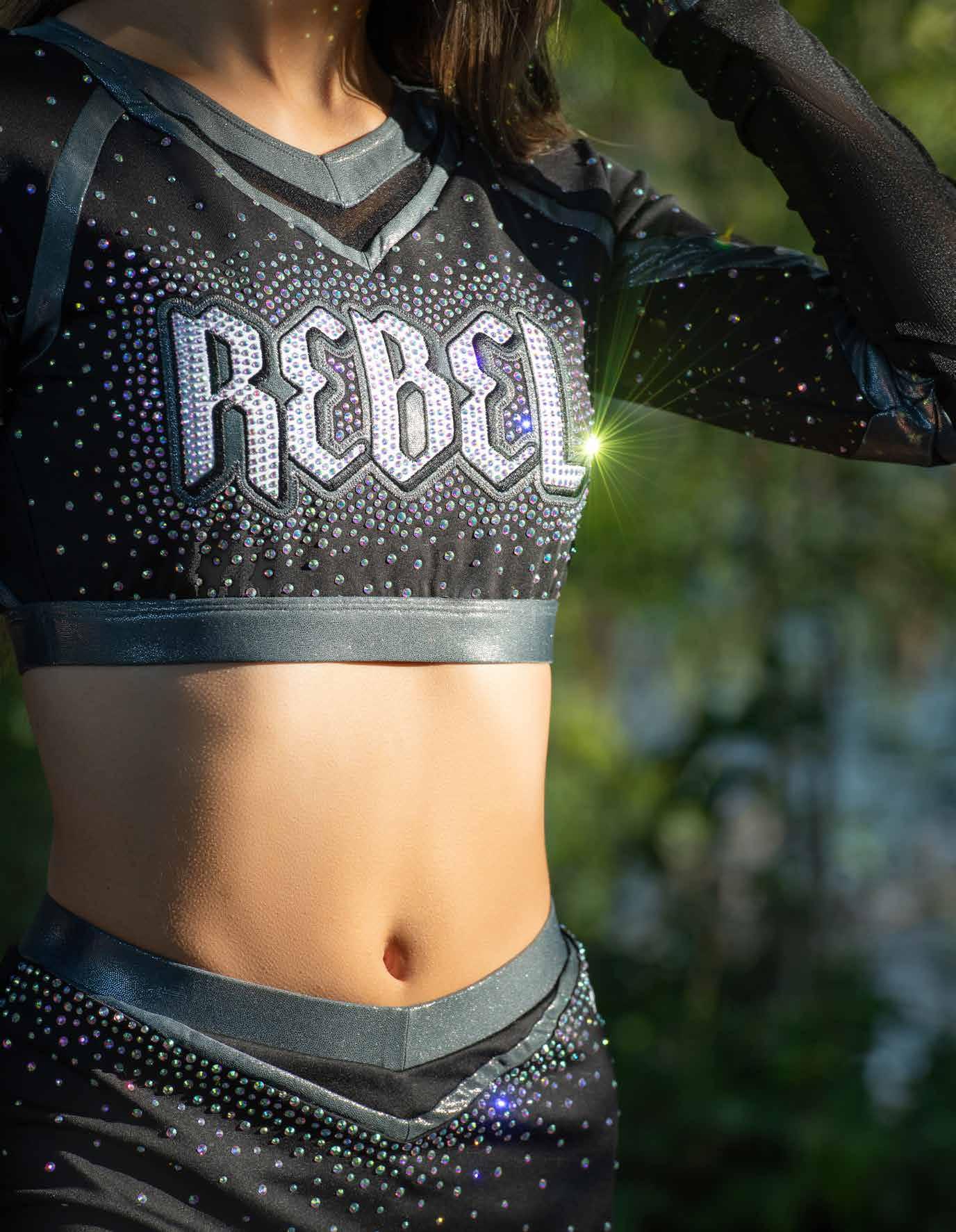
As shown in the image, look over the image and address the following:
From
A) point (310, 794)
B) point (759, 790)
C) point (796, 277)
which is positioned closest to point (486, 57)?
point (796, 277)

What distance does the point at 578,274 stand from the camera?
1.43m

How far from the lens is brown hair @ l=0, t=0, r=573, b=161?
1.48 metres

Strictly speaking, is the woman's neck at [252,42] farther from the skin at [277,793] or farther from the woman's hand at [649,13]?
the woman's hand at [649,13]

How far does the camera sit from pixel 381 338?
4.18ft

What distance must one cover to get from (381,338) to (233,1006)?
0.59m

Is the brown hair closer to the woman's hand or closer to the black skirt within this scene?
the woman's hand

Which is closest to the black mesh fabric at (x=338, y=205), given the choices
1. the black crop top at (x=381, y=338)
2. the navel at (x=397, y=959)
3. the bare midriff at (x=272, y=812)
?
the black crop top at (x=381, y=338)

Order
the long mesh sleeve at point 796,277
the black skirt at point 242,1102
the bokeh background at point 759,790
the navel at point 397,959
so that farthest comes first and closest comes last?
the bokeh background at point 759,790 < the long mesh sleeve at point 796,277 < the navel at point 397,959 < the black skirt at point 242,1102

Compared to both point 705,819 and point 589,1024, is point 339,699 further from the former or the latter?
point 705,819

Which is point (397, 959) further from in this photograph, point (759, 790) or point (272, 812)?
point (759, 790)

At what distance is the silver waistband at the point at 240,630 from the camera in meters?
1.20

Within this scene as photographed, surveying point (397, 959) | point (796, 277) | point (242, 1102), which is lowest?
point (242, 1102)

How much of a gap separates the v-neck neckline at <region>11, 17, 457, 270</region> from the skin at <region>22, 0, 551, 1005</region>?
2cm

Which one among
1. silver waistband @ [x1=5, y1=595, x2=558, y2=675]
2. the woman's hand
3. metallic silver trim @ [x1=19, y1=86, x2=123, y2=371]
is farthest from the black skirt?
the woman's hand
